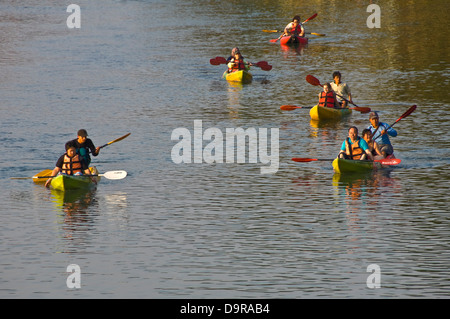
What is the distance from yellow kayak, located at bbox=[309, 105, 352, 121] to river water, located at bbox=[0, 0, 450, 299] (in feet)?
1.42

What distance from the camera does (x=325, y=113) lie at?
33500mm

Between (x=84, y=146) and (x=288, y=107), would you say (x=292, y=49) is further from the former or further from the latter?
(x=84, y=146)

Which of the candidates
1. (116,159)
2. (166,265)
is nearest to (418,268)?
(166,265)

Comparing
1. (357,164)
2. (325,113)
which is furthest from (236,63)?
(357,164)

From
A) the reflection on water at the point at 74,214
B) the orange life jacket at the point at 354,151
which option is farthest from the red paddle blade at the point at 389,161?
the reflection on water at the point at 74,214

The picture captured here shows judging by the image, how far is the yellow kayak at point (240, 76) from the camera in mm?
42031

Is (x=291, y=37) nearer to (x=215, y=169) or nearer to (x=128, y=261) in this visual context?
(x=215, y=169)

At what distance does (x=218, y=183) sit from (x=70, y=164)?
4.26m

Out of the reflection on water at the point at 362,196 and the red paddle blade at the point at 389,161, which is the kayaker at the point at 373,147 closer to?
the red paddle blade at the point at 389,161

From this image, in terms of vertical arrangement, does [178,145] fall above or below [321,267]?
above

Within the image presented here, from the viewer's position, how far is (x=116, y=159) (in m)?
28.5

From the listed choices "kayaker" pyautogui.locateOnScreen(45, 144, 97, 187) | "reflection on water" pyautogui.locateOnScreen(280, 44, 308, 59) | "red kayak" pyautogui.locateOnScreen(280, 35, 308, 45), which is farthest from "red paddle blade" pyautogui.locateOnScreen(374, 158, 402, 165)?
"red kayak" pyautogui.locateOnScreen(280, 35, 308, 45)

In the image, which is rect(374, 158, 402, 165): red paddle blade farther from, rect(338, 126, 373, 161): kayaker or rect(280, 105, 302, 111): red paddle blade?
rect(280, 105, 302, 111): red paddle blade

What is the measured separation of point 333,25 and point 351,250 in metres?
43.5
